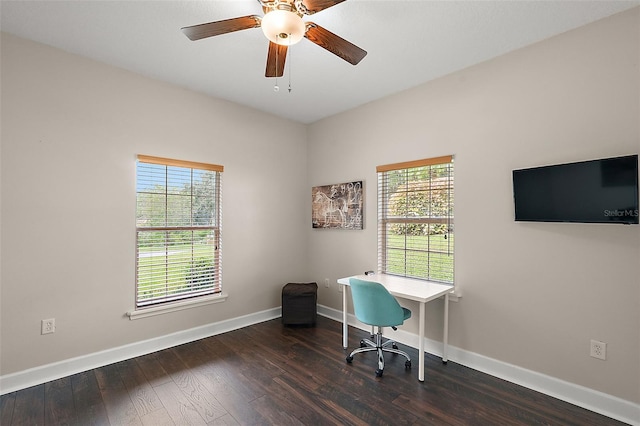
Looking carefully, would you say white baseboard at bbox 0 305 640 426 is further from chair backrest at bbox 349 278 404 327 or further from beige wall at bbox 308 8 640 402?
chair backrest at bbox 349 278 404 327

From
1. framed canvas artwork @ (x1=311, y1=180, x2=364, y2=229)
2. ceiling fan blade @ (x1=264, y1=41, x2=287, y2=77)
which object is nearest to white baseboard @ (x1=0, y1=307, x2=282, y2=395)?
framed canvas artwork @ (x1=311, y1=180, x2=364, y2=229)

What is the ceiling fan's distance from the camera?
5.46 ft

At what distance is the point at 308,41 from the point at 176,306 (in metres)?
2.90

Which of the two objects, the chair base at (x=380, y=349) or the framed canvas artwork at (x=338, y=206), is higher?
the framed canvas artwork at (x=338, y=206)

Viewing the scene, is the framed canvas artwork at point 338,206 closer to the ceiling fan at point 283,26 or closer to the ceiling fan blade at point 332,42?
the ceiling fan blade at point 332,42

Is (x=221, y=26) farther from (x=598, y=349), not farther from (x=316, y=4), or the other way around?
(x=598, y=349)

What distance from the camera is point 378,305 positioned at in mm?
2623

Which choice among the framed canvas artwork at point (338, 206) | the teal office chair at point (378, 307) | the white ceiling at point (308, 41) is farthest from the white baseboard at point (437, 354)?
the white ceiling at point (308, 41)

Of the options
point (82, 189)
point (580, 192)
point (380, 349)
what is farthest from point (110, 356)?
point (580, 192)

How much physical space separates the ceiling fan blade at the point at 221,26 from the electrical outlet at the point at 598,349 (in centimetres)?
318

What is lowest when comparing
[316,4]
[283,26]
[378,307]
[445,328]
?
[445,328]

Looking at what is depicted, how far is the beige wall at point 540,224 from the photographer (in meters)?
2.07

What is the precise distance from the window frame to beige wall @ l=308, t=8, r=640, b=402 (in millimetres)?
2247

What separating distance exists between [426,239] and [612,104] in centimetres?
175
